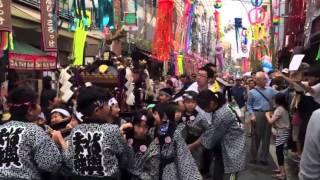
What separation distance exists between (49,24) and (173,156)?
6962 millimetres

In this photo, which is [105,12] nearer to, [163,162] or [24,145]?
[163,162]

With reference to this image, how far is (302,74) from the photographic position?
6543 mm

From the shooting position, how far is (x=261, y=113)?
9.55 metres

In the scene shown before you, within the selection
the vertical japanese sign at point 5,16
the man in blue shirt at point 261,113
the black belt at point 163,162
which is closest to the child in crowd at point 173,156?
the black belt at point 163,162

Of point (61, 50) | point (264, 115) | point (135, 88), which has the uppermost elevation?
point (61, 50)

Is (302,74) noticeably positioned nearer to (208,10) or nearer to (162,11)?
(162,11)

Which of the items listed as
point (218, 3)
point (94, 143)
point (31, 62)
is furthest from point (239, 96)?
point (218, 3)

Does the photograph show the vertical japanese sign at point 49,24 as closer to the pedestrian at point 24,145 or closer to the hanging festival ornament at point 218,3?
the pedestrian at point 24,145

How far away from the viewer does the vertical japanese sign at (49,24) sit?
1028 cm

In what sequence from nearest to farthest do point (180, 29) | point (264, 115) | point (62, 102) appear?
1. point (62, 102)
2. point (264, 115)
3. point (180, 29)

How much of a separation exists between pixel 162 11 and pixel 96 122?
8.64 m

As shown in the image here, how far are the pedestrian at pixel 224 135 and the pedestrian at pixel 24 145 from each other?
2167mm

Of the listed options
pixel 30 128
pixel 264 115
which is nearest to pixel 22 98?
pixel 30 128

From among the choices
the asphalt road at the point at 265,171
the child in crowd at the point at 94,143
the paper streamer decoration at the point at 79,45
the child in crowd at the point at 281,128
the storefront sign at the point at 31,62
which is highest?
the paper streamer decoration at the point at 79,45
